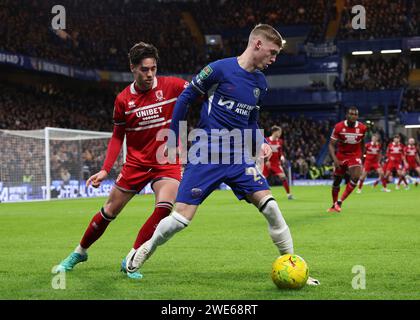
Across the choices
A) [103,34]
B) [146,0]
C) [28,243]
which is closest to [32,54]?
[103,34]

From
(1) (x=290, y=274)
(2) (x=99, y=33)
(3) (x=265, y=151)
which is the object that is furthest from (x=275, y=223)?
(2) (x=99, y=33)

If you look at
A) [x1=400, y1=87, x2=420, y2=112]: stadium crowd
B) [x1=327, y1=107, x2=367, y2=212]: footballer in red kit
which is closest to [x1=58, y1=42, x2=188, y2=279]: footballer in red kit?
[x1=327, y1=107, x2=367, y2=212]: footballer in red kit

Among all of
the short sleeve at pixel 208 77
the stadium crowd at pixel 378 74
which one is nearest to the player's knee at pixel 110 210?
the short sleeve at pixel 208 77

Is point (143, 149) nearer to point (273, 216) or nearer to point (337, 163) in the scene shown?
point (273, 216)

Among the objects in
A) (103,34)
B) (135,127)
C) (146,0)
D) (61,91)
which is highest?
(146,0)

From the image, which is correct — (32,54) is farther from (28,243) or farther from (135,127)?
(135,127)

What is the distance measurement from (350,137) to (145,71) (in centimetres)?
930

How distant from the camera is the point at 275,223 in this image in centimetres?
619

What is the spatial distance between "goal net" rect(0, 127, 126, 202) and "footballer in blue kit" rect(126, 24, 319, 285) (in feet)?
60.7

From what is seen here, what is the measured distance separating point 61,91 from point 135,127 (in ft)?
113

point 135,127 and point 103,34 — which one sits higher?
point 103,34

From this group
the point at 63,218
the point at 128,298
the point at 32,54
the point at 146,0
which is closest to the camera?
the point at 128,298
